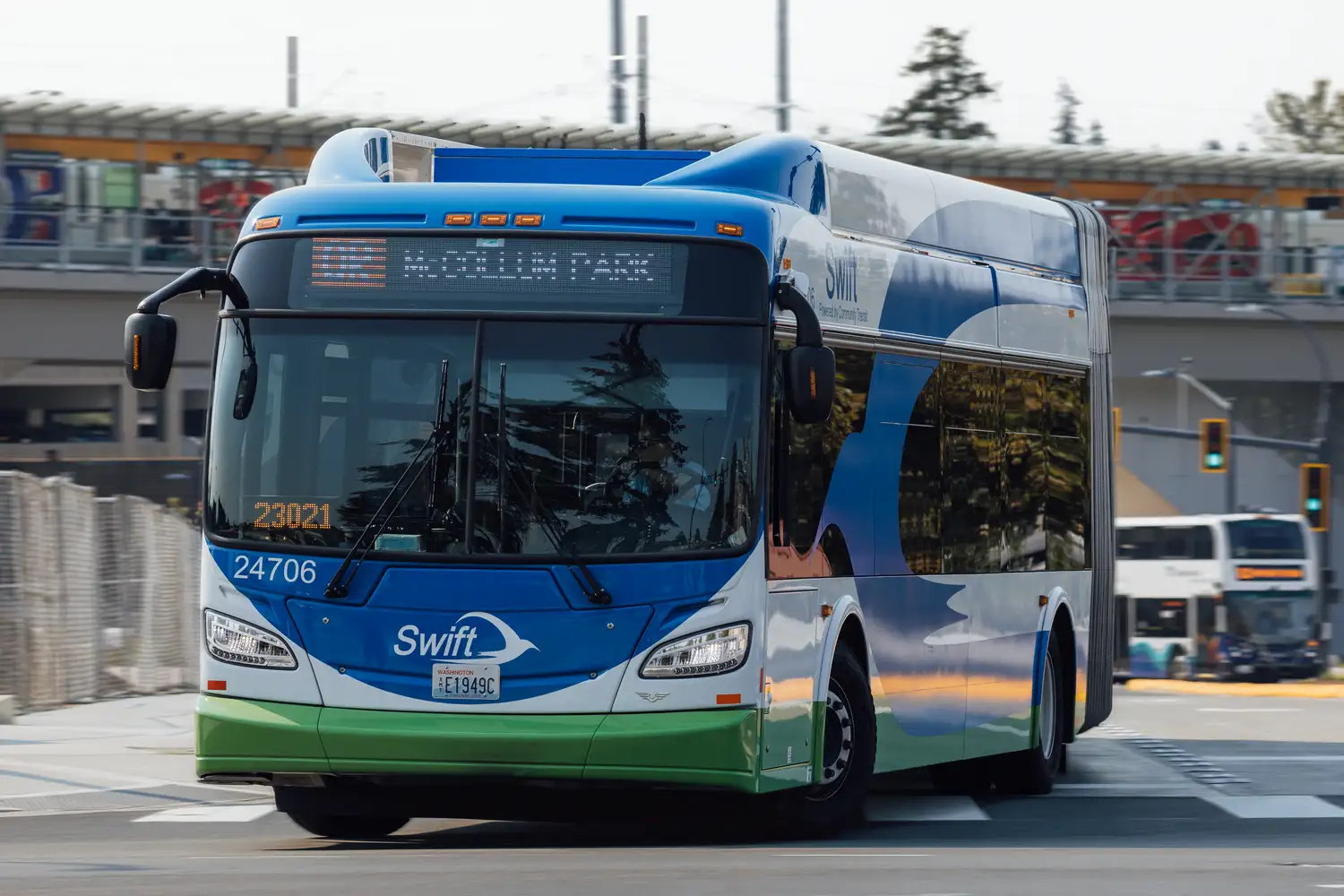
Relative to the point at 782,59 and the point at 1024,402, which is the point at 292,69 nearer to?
the point at 782,59

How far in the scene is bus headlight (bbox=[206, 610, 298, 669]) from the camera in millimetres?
9750

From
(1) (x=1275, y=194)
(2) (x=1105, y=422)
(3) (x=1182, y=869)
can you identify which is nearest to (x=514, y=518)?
(3) (x=1182, y=869)

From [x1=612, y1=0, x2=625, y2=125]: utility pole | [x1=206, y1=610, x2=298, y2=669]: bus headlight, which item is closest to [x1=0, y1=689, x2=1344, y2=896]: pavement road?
[x1=206, y1=610, x2=298, y2=669]: bus headlight

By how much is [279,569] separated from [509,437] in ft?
3.53

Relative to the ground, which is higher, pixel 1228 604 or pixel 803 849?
pixel 803 849

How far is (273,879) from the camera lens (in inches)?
336

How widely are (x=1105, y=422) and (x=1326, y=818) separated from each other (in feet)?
12.7

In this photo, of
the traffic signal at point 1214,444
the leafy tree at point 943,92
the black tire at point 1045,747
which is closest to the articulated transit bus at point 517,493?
the black tire at point 1045,747

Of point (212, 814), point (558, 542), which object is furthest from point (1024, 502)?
point (558, 542)

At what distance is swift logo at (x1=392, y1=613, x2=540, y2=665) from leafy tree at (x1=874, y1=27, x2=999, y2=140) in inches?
3878

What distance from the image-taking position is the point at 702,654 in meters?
9.65

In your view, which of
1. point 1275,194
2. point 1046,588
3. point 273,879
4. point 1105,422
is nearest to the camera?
point 273,879

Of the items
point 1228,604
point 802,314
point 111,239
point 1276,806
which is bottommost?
point 1228,604

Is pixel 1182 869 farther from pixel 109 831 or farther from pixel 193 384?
pixel 193 384
